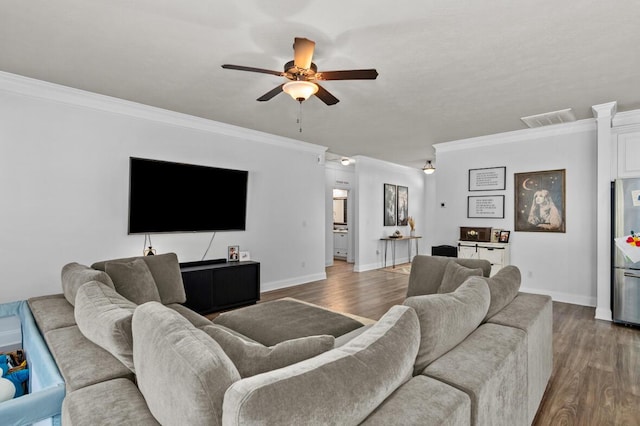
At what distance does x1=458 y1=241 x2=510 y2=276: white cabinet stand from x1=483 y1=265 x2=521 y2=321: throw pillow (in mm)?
3248

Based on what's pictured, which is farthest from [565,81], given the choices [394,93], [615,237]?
[615,237]

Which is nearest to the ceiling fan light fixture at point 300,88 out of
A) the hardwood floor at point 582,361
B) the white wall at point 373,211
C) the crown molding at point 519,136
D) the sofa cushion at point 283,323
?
the sofa cushion at point 283,323

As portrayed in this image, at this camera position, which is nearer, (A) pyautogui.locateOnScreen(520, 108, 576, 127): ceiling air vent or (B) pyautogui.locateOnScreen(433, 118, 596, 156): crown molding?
(A) pyautogui.locateOnScreen(520, 108, 576, 127): ceiling air vent

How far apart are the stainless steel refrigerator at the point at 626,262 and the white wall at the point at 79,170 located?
4785 mm

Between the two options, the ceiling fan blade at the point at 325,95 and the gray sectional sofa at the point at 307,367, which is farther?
the ceiling fan blade at the point at 325,95

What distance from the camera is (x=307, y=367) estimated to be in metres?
0.90

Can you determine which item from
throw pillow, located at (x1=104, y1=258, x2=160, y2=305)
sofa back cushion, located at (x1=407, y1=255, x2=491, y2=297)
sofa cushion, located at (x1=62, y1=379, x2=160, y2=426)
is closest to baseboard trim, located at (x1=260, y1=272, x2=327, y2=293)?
throw pillow, located at (x1=104, y1=258, x2=160, y2=305)

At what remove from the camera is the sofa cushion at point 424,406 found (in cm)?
93

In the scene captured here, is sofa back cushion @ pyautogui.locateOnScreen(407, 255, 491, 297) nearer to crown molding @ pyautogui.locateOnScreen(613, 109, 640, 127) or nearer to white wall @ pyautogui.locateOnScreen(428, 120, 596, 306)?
white wall @ pyautogui.locateOnScreen(428, 120, 596, 306)

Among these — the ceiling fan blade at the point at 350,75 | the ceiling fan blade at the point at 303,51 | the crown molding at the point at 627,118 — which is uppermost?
the crown molding at the point at 627,118

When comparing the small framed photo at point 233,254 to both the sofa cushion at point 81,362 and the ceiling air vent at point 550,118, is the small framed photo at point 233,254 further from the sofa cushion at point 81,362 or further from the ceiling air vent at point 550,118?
the ceiling air vent at point 550,118

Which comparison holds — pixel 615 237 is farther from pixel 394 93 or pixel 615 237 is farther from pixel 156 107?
pixel 156 107

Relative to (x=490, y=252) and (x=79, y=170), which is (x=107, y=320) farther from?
(x=490, y=252)

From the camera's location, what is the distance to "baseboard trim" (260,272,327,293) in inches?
217
